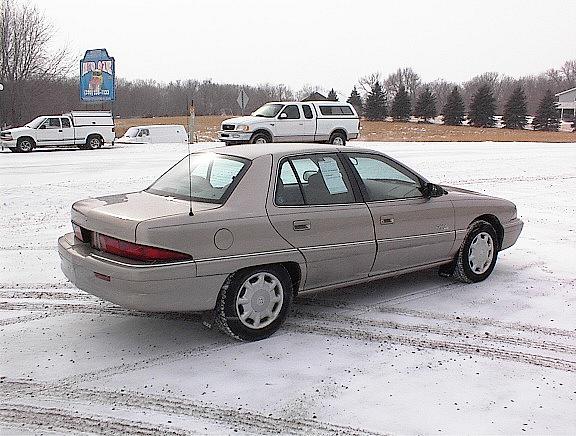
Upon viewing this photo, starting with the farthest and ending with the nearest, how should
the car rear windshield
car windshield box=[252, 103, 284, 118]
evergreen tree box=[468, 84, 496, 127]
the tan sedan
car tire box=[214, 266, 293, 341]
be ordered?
1. evergreen tree box=[468, 84, 496, 127]
2. car windshield box=[252, 103, 284, 118]
3. the car rear windshield
4. car tire box=[214, 266, 293, 341]
5. the tan sedan

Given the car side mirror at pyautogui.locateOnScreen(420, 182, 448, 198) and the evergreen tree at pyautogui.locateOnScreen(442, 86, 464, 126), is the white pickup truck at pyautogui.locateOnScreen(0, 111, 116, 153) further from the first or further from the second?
Answer: the evergreen tree at pyautogui.locateOnScreen(442, 86, 464, 126)

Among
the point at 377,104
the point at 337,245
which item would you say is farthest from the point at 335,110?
the point at 377,104

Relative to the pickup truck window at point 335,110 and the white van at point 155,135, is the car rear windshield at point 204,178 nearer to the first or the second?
the pickup truck window at point 335,110

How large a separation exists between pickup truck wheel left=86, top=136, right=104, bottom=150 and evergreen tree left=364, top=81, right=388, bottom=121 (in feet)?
165

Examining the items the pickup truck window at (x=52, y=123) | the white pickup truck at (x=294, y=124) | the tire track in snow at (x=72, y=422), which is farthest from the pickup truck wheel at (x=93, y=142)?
the tire track in snow at (x=72, y=422)

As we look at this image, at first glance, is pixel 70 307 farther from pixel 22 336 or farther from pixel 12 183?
pixel 12 183

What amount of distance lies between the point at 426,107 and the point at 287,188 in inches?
2784

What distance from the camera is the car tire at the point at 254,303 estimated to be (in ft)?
15.6

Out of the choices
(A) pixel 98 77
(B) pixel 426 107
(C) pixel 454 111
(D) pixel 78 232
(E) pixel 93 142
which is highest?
(B) pixel 426 107

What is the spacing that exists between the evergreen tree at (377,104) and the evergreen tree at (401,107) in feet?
6.85

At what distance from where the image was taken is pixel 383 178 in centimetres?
586

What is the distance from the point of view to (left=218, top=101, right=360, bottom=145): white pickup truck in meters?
22.2

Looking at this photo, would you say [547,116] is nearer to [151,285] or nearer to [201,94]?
[201,94]

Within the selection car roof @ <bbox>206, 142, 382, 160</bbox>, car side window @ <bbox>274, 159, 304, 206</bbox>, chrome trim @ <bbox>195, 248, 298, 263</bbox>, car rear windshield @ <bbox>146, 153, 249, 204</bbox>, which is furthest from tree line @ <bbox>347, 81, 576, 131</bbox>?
chrome trim @ <bbox>195, 248, 298, 263</bbox>
